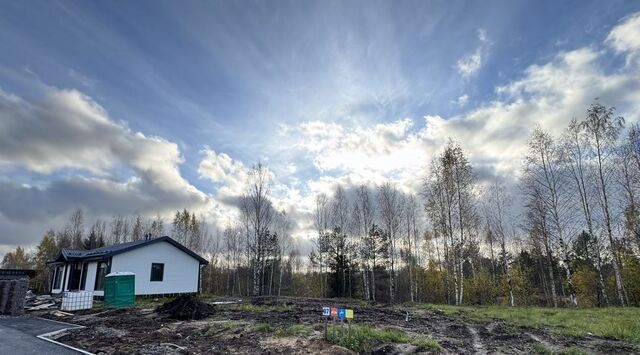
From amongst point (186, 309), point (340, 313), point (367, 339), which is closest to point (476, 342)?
point (367, 339)

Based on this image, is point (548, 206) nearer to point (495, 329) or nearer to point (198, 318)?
point (495, 329)

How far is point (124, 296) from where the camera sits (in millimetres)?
19094

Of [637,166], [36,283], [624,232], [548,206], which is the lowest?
[36,283]

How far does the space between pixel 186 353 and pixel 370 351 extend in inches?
167

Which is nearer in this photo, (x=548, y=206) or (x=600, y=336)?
(x=600, y=336)

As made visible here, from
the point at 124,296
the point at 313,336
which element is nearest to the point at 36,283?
the point at 124,296

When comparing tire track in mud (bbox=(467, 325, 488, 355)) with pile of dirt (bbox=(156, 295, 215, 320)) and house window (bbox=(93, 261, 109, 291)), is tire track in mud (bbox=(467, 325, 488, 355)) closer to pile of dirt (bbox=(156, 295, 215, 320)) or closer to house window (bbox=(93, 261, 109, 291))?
pile of dirt (bbox=(156, 295, 215, 320))

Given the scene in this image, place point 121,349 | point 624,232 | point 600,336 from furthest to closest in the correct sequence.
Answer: point 624,232
point 600,336
point 121,349

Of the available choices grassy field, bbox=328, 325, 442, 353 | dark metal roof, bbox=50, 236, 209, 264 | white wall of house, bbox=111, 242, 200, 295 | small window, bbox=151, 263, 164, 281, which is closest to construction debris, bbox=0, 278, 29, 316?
dark metal roof, bbox=50, 236, 209, 264

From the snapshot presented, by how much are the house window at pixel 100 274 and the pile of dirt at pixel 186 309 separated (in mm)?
9638

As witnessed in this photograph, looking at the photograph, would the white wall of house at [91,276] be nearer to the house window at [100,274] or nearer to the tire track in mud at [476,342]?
the house window at [100,274]

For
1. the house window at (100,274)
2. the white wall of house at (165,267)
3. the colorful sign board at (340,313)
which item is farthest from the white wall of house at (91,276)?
the colorful sign board at (340,313)

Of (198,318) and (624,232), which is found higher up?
(624,232)

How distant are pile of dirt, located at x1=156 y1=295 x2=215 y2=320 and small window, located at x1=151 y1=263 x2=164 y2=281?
949cm
